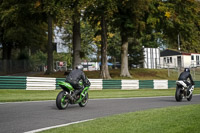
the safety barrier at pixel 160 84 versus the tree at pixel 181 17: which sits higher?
the tree at pixel 181 17

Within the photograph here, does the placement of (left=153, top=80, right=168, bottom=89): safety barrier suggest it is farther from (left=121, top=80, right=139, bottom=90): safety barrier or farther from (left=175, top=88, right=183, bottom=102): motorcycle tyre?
(left=175, top=88, right=183, bottom=102): motorcycle tyre

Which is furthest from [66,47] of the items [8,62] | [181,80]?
[181,80]

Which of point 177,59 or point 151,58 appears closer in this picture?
point 151,58

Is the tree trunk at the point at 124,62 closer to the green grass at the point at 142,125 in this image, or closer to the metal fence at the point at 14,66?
the metal fence at the point at 14,66

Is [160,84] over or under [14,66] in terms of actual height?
under

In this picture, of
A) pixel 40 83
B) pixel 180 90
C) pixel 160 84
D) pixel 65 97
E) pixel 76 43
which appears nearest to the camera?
pixel 65 97

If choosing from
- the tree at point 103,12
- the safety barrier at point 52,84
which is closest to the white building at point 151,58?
the tree at point 103,12

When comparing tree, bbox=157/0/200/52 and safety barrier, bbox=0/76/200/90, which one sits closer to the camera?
safety barrier, bbox=0/76/200/90

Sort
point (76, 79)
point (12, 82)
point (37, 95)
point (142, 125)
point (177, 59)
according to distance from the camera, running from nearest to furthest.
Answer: point (142, 125), point (76, 79), point (37, 95), point (12, 82), point (177, 59)

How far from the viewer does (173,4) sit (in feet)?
112

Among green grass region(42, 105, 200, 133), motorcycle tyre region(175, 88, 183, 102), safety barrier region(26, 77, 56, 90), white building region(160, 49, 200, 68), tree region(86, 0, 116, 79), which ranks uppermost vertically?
tree region(86, 0, 116, 79)

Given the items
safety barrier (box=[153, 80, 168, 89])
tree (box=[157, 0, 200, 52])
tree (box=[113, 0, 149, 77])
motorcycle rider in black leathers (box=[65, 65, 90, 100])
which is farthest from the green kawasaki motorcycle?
tree (box=[157, 0, 200, 52])

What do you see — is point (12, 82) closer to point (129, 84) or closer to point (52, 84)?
point (52, 84)

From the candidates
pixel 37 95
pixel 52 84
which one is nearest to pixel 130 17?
pixel 52 84
